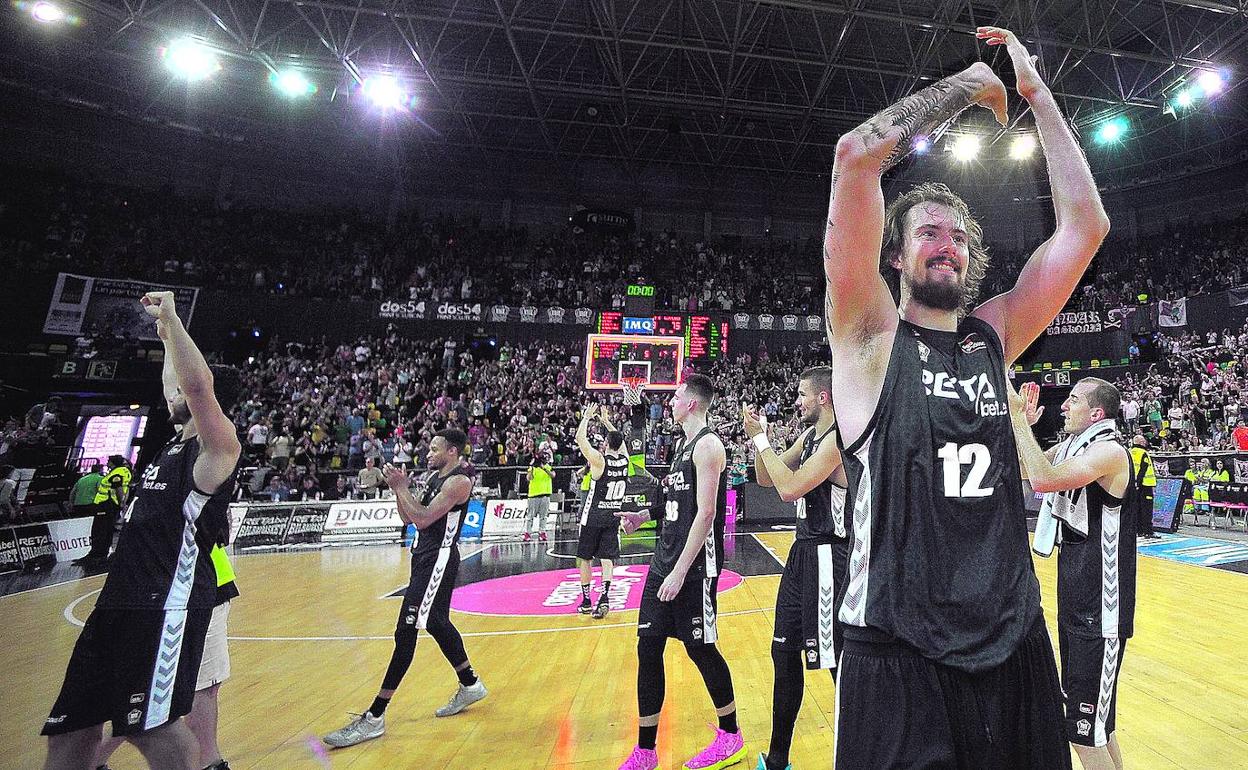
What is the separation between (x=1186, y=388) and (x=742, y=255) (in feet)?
56.1

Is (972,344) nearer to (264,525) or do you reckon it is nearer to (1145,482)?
(1145,482)

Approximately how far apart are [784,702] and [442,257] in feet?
88.5

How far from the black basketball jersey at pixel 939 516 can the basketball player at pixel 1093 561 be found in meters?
1.43

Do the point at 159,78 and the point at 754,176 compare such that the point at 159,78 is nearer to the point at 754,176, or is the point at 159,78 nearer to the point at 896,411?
the point at 754,176

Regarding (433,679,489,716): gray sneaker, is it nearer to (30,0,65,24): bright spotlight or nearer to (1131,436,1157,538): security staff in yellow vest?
(1131,436,1157,538): security staff in yellow vest

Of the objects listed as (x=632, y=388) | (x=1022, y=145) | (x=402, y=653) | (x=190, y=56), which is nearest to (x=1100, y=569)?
(x=402, y=653)

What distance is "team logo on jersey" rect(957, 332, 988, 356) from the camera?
5.46 feet

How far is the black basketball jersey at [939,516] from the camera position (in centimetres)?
144

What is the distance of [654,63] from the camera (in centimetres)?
2291

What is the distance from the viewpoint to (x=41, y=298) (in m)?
20.4

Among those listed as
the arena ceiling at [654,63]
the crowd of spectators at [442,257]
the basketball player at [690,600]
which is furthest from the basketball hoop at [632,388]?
the basketball player at [690,600]

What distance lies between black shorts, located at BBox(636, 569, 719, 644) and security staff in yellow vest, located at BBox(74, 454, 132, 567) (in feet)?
38.9

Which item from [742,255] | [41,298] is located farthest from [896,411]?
[742,255]

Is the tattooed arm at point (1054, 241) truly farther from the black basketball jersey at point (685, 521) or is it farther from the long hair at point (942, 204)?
the black basketball jersey at point (685, 521)
